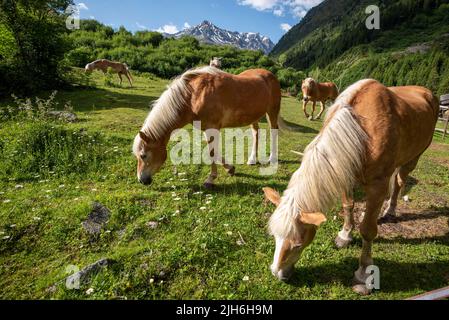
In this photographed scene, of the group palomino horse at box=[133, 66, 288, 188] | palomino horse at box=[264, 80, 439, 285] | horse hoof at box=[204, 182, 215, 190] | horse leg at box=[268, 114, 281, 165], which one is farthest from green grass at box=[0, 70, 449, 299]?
horse leg at box=[268, 114, 281, 165]

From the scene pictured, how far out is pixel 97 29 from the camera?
130ft

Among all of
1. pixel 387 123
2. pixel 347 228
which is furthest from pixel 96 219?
pixel 387 123

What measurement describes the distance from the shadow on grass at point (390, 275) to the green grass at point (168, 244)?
16mm

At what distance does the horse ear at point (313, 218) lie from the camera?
271cm

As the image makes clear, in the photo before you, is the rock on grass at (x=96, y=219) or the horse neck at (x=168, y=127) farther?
the horse neck at (x=168, y=127)

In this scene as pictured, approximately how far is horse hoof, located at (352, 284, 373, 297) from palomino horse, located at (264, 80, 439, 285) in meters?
0.09

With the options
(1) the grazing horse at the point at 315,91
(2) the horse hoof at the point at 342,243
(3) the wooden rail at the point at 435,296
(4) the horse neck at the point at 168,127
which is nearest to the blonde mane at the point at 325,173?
(3) the wooden rail at the point at 435,296

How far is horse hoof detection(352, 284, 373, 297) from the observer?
3.49 meters

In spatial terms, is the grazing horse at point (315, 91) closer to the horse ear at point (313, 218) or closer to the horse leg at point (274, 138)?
the horse leg at point (274, 138)

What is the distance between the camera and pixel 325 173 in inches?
120

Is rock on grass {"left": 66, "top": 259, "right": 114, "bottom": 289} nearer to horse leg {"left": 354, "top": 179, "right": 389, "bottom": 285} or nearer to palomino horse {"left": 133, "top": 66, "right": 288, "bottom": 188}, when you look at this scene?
palomino horse {"left": 133, "top": 66, "right": 288, "bottom": 188}
